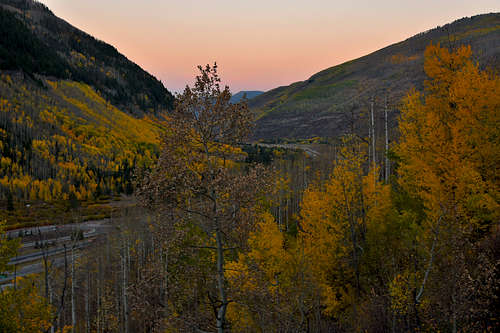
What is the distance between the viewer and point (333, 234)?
1845cm

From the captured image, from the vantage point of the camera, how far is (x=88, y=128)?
106m

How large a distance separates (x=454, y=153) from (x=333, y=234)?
27.1 ft

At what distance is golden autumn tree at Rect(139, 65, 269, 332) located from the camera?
7.68 metres

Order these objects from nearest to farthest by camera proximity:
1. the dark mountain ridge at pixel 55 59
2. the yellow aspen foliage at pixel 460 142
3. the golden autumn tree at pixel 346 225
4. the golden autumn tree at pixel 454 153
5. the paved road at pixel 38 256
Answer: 1. the golden autumn tree at pixel 454 153
2. the yellow aspen foliage at pixel 460 142
3. the golden autumn tree at pixel 346 225
4. the paved road at pixel 38 256
5. the dark mountain ridge at pixel 55 59

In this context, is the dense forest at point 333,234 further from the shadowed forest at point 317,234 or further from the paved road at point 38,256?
the paved road at point 38,256

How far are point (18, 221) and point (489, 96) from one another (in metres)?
77.4

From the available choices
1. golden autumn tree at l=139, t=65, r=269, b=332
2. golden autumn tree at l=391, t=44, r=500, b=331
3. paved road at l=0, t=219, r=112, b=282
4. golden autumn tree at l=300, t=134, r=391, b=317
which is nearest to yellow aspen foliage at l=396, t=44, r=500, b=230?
golden autumn tree at l=391, t=44, r=500, b=331

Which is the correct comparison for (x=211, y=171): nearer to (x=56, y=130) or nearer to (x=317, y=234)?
(x=317, y=234)

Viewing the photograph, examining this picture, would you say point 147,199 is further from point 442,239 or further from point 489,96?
point 489,96

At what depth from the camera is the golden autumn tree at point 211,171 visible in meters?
7.68

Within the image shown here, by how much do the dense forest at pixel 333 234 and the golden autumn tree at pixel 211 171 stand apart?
0.04 m

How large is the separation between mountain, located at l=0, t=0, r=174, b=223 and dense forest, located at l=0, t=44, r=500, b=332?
84.8 ft

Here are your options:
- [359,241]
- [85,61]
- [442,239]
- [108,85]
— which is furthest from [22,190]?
[85,61]

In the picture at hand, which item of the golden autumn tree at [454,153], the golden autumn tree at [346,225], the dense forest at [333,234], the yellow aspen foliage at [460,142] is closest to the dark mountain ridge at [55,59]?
the dense forest at [333,234]
